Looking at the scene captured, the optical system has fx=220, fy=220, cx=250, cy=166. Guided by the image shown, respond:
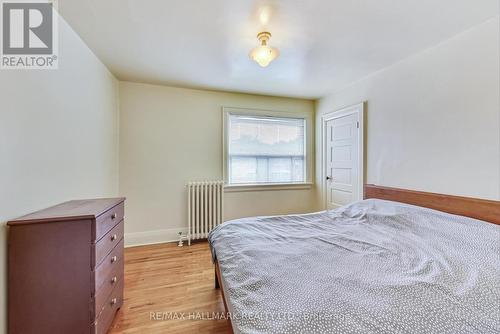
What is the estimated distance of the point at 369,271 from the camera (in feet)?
3.83

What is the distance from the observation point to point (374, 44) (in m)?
2.15

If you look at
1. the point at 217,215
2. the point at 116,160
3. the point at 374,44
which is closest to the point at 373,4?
the point at 374,44

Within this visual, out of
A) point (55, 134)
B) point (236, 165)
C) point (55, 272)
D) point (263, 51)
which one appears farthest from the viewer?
point (236, 165)

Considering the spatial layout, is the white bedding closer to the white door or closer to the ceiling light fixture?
the white door

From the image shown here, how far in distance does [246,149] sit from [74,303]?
2823mm

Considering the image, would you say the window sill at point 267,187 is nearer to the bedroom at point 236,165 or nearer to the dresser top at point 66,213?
the bedroom at point 236,165

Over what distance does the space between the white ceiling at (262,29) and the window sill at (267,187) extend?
5.56 ft

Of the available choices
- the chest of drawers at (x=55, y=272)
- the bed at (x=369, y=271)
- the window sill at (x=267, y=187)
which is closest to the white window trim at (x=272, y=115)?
the window sill at (x=267, y=187)

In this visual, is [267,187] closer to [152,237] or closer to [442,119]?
[152,237]

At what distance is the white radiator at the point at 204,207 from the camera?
3.30 m

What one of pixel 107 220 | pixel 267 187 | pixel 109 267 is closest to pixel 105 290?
pixel 109 267

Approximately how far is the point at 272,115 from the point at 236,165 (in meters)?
1.07

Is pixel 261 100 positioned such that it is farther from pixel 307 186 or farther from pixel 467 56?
pixel 467 56

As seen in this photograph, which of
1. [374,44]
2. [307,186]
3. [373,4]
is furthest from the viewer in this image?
[307,186]
